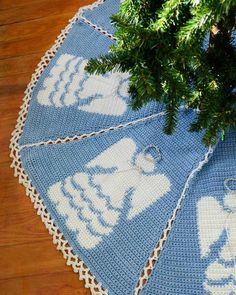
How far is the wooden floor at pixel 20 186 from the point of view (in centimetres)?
97

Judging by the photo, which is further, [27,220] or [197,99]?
[27,220]

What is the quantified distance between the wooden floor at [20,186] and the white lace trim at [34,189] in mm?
17

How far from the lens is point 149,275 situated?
928 millimetres

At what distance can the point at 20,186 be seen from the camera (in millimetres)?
1090

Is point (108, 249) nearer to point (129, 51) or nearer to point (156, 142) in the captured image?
point (156, 142)

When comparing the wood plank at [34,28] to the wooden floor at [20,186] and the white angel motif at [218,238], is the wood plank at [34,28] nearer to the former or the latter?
the wooden floor at [20,186]

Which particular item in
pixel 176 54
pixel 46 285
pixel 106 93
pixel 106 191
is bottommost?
pixel 46 285

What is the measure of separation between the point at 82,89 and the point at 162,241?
1.59 feet

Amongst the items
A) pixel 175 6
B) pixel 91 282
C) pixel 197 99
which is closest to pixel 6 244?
pixel 91 282

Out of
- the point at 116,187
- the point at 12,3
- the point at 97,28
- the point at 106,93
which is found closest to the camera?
the point at 116,187

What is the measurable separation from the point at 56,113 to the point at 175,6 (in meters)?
0.60

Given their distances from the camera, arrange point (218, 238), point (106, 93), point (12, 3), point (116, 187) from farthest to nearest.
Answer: point (12, 3), point (106, 93), point (116, 187), point (218, 238)

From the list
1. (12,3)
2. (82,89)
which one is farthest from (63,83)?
(12,3)

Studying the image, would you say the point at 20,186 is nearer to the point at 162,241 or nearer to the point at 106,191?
the point at 106,191
